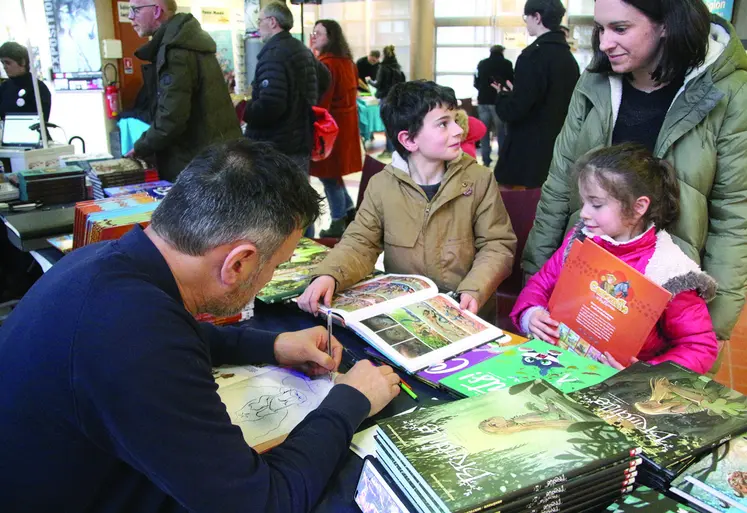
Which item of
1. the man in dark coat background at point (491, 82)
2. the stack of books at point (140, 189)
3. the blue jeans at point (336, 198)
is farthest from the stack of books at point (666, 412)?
the man in dark coat background at point (491, 82)

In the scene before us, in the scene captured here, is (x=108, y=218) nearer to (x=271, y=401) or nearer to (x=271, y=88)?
(x=271, y=401)

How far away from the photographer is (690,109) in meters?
1.58

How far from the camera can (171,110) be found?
3.03 metres

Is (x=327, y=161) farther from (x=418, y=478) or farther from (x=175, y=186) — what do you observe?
(x=418, y=478)

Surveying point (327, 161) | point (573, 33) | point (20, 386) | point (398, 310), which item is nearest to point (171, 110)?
point (327, 161)

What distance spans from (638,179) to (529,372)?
638mm

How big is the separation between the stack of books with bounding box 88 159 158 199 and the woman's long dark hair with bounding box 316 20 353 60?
2.10 meters

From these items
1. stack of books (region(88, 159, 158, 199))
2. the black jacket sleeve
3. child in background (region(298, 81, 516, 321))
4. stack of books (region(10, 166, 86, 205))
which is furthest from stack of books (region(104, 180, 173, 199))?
the black jacket sleeve

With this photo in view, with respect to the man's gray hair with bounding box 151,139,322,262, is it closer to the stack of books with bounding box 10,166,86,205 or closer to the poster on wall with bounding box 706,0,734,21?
the stack of books with bounding box 10,166,86,205

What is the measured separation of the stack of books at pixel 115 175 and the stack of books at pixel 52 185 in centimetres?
6

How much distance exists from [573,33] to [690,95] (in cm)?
687

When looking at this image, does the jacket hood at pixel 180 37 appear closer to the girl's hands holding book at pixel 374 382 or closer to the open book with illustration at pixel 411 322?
the open book with illustration at pixel 411 322

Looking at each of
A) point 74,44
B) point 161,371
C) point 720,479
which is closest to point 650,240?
point 720,479

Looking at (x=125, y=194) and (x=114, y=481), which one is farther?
(x=125, y=194)
